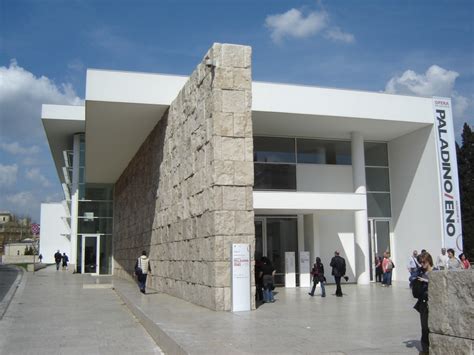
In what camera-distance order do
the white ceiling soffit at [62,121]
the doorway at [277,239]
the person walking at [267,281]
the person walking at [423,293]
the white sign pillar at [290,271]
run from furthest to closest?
the white ceiling soffit at [62,121] → the doorway at [277,239] → the white sign pillar at [290,271] → the person walking at [267,281] → the person walking at [423,293]

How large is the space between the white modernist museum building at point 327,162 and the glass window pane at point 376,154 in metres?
0.05

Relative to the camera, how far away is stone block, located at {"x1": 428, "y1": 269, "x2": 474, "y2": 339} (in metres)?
5.58

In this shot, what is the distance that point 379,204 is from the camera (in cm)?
2584

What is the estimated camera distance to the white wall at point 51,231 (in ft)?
220

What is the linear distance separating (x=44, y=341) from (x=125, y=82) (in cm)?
1011

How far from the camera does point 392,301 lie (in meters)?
15.8

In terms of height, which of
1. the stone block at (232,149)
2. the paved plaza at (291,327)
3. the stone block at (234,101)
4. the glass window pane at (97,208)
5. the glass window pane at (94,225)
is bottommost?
the paved plaza at (291,327)

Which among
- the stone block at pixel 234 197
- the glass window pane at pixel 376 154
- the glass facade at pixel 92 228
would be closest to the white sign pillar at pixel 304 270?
the glass window pane at pixel 376 154

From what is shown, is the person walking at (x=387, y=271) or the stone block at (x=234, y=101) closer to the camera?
the stone block at (x=234, y=101)

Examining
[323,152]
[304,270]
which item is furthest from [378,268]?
[323,152]

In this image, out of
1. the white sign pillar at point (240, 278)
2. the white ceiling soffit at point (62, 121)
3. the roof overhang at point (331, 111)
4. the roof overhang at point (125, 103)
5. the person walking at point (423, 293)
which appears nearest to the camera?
the person walking at point (423, 293)

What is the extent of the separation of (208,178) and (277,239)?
10148mm

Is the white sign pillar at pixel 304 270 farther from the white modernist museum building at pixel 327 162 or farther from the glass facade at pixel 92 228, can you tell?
the glass facade at pixel 92 228

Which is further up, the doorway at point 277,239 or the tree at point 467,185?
the tree at point 467,185
